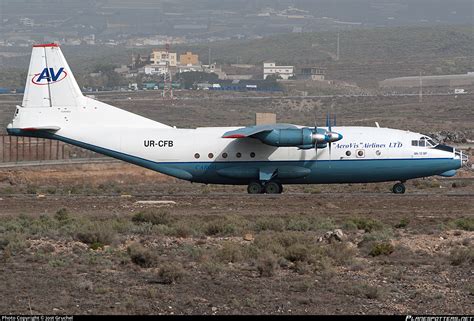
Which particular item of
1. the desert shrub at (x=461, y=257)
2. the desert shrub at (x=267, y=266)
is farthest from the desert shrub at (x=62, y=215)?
the desert shrub at (x=461, y=257)

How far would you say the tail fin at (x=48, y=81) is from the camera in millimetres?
51500

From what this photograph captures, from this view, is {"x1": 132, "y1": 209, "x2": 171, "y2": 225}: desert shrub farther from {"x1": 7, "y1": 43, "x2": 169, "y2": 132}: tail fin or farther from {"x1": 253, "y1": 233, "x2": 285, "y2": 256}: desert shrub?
{"x1": 7, "y1": 43, "x2": 169, "y2": 132}: tail fin

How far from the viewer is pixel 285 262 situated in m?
30.0

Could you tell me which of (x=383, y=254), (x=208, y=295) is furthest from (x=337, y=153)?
(x=208, y=295)

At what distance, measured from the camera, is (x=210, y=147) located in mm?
51500

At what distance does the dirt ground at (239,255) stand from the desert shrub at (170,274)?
0.03 meters

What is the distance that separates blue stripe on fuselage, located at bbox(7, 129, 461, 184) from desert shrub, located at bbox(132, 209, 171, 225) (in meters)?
12.2

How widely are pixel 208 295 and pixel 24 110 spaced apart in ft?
91.6

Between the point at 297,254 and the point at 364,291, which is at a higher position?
the point at 297,254

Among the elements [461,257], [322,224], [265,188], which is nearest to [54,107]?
[265,188]

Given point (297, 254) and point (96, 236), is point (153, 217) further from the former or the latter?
point (297, 254)

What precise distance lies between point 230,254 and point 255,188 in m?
21.8

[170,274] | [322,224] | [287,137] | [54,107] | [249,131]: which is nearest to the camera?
[170,274]

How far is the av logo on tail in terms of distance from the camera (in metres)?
51.7
